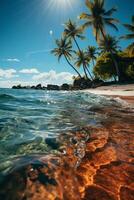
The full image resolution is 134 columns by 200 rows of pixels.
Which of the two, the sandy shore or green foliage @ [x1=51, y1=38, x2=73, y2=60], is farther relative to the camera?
green foliage @ [x1=51, y1=38, x2=73, y2=60]

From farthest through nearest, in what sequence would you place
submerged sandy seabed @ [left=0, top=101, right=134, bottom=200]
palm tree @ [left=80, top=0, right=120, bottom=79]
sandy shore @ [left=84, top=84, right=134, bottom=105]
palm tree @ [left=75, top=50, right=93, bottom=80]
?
palm tree @ [left=75, top=50, right=93, bottom=80], palm tree @ [left=80, top=0, right=120, bottom=79], sandy shore @ [left=84, top=84, right=134, bottom=105], submerged sandy seabed @ [left=0, top=101, right=134, bottom=200]

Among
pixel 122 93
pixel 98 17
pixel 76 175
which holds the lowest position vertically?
pixel 122 93

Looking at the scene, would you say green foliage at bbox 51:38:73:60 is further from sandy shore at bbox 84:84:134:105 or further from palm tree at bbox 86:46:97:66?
sandy shore at bbox 84:84:134:105

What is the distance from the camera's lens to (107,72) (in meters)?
39.2

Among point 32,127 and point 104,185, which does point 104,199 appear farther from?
point 32,127

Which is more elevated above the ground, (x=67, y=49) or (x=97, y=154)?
(x=67, y=49)

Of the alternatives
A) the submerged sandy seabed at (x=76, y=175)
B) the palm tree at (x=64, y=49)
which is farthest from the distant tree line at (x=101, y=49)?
the submerged sandy seabed at (x=76, y=175)

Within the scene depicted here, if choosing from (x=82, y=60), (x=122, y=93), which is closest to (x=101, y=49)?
(x=82, y=60)

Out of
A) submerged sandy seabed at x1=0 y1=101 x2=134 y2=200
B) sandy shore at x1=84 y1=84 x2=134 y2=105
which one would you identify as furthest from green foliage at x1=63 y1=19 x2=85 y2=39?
submerged sandy seabed at x1=0 y1=101 x2=134 y2=200

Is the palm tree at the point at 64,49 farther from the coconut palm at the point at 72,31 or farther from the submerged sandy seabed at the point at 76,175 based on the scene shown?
the submerged sandy seabed at the point at 76,175

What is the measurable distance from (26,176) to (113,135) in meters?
2.70

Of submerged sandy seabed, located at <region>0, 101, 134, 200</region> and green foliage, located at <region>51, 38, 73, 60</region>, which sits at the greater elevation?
green foliage, located at <region>51, 38, 73, 60</region>

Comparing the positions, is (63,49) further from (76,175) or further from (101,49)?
(76,175)

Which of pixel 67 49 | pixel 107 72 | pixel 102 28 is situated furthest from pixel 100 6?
pixel 67 49
